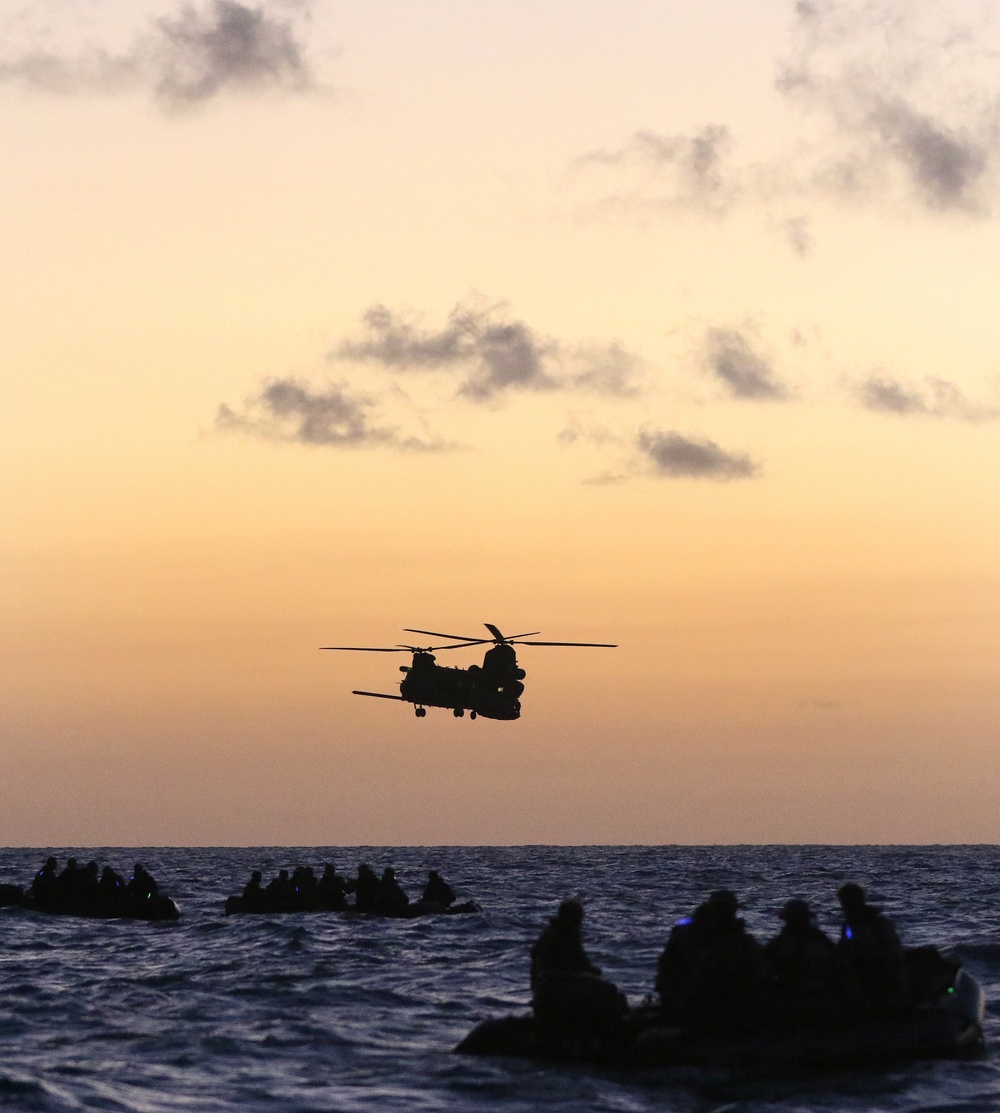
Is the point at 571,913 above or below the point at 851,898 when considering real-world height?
below

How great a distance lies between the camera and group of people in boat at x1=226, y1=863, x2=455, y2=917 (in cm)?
5500

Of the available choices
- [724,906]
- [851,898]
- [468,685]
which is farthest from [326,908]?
[724,906]

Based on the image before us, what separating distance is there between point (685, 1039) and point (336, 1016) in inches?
373

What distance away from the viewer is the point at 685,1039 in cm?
2234

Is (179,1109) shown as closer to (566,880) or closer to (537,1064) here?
(537,1064)

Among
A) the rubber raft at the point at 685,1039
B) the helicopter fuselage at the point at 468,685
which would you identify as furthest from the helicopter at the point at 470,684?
the rubber raft at the point at 685,1039

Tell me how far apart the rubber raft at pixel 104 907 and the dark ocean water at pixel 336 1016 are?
0.70 m

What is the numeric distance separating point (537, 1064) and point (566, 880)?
70301mm

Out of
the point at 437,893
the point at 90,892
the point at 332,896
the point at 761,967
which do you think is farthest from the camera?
the point at 90,892

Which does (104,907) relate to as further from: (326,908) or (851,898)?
(851,898)

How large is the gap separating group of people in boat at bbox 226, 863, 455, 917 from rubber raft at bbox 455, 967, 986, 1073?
31180 millimetres

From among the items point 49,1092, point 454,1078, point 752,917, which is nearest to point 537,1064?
Answer: point 454,1078

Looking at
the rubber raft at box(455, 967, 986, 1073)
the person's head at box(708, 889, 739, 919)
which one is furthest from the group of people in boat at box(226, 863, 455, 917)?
the person's head at box(708, 889, 739, 919)

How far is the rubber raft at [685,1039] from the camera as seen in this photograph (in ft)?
73.2
